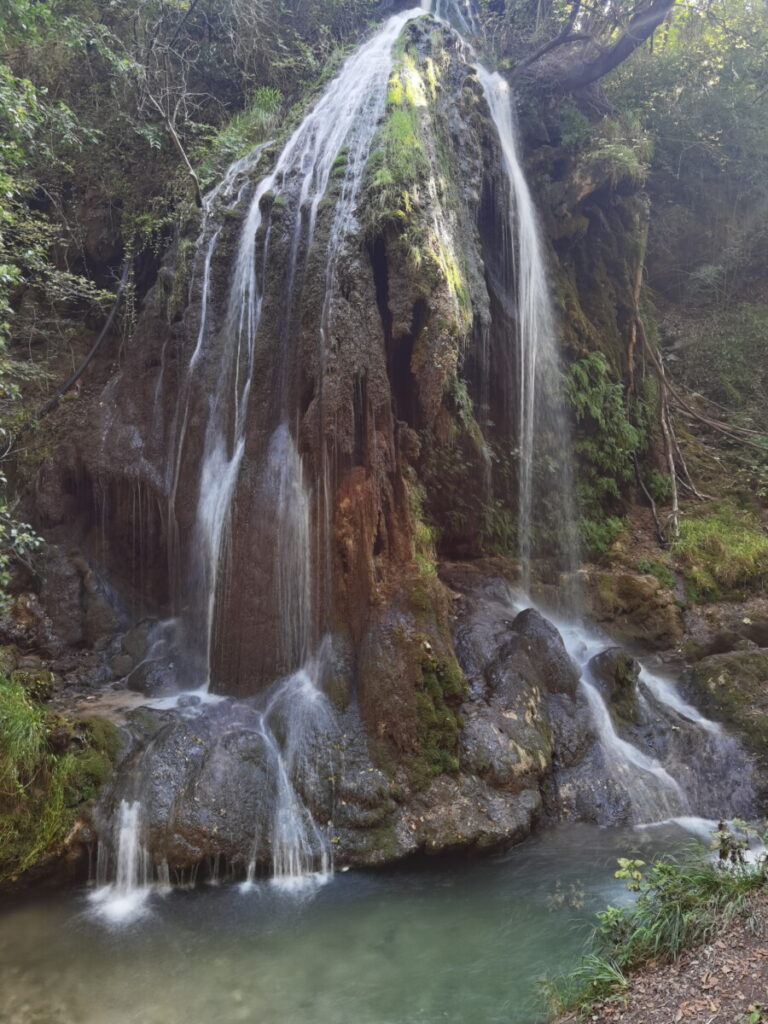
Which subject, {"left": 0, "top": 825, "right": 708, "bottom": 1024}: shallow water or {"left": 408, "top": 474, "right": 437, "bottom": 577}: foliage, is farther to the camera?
{"left": 408, "top": 474, "right": 437, "bottom": 577}: foliage

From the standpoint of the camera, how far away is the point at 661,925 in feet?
13.2

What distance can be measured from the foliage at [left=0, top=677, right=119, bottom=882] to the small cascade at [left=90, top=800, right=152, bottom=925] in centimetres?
41

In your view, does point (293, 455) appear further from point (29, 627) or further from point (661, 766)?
point (661, 766)

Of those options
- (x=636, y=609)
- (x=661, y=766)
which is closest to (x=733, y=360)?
(x=636, y=609)

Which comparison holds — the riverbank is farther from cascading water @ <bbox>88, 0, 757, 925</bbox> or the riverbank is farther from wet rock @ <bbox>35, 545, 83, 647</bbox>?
wet rock @ <bbox>35, 545, 83, 647</bbox>

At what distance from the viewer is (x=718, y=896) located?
4.05 metres

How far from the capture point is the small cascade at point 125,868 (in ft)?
18.5

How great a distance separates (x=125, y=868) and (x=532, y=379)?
9.01 meters

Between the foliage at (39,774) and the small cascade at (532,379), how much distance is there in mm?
6534

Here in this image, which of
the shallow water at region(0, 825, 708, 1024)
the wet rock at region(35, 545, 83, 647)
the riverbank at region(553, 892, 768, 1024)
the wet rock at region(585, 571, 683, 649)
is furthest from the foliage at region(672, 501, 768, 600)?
the wet rock at region(35, 545, 83, 647)

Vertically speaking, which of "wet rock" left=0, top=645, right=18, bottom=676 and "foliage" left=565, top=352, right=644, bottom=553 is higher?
"foliage" left=565, top=352, right=644, bottom=553

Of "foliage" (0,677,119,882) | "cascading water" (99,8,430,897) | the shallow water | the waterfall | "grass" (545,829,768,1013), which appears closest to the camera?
"grass" (545,829,768,1013)

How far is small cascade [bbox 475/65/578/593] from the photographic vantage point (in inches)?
424

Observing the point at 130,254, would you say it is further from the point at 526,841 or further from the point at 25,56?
the point at 526,841
